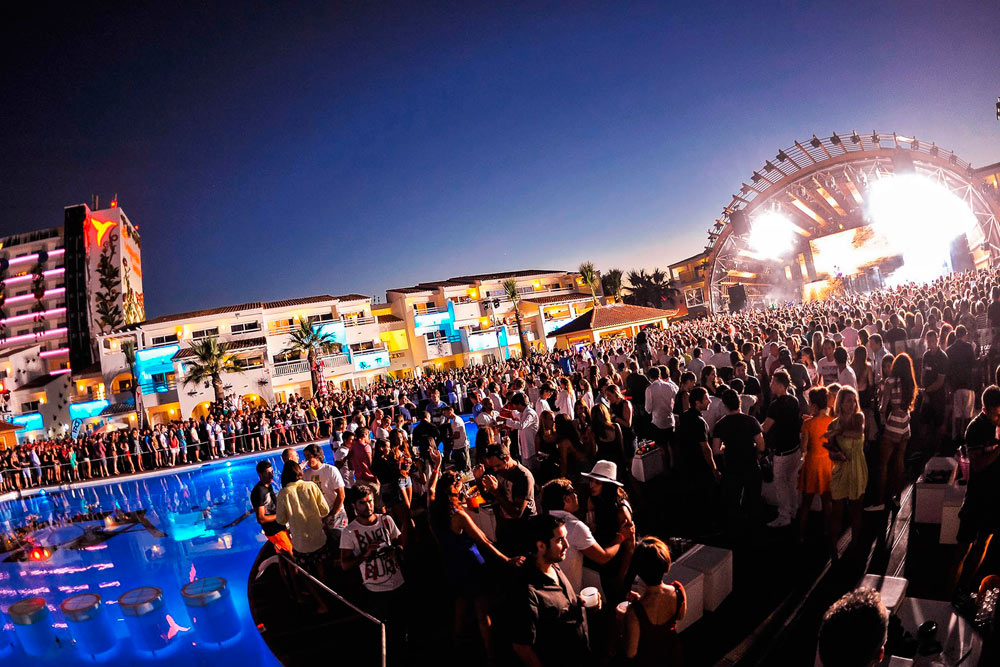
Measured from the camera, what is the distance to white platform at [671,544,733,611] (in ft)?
14.4

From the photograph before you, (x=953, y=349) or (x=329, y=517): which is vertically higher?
(x=953, y=349)

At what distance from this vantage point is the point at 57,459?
19.0 meters

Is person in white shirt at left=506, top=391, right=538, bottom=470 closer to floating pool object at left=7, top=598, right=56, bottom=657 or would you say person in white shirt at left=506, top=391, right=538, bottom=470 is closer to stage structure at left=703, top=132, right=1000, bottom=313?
floating pool object at left=7, top=598, right=56, bottom=657

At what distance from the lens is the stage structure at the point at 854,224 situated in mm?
25469

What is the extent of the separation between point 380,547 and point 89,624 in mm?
5904

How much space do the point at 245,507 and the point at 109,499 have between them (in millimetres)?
6505

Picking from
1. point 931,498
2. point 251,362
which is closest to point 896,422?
point 931,498

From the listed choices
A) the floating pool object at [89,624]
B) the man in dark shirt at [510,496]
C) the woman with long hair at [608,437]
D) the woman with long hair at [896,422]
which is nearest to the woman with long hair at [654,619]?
the man in dark shirt at [510,496]

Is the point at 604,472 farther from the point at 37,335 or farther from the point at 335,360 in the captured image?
the point at 37,335

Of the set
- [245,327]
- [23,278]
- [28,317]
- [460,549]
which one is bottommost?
[460,549]

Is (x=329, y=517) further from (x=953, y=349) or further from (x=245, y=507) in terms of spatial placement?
(x=245, y=507)

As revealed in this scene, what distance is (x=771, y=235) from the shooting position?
34.0 meters

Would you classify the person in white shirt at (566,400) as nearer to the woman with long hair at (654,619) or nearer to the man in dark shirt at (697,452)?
the man in dark shirt at (697,452)

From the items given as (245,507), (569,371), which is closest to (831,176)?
(569,371)
